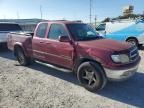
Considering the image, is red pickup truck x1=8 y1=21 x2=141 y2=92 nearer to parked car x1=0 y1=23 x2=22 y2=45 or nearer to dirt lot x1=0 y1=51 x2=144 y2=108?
dirt lot x1=0 y1=51 x2=144 y2=108

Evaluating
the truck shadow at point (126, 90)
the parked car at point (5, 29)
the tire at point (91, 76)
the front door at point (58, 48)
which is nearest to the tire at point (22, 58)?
the front door at point (58, 48)

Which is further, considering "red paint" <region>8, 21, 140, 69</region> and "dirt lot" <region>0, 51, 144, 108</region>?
"red paint" <region>8, 21, 140, 69</region>

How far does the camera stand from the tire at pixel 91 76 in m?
5.39

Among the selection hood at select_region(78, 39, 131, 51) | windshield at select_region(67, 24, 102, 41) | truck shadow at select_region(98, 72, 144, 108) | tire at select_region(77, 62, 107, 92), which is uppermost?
windshield at select_region(67, 24, 102, 41)

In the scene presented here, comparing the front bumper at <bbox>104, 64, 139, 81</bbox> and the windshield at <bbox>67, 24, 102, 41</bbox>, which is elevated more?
the windshield at <bbox>67, 24, 102, 41</bbox>

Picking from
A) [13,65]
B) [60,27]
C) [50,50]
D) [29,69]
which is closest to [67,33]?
[60,27]

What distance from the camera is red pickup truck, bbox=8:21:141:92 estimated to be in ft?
17.2

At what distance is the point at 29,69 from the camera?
8273mm

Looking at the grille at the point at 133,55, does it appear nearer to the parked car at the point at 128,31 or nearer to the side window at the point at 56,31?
the side window at the point at 56,31

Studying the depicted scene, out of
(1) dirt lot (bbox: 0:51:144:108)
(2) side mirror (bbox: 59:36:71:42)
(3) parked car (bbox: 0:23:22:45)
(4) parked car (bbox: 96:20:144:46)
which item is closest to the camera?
(1) dirt lot (bbox: 0:51:144:108)

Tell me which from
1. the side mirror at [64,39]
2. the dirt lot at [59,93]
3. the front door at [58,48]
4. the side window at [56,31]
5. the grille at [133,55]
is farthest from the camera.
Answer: the side window at [56,31]

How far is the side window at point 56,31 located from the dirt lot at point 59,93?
4.56ft

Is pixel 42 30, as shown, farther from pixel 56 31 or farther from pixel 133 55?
pixel 133 55

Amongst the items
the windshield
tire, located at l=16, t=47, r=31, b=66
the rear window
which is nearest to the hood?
the windshield
